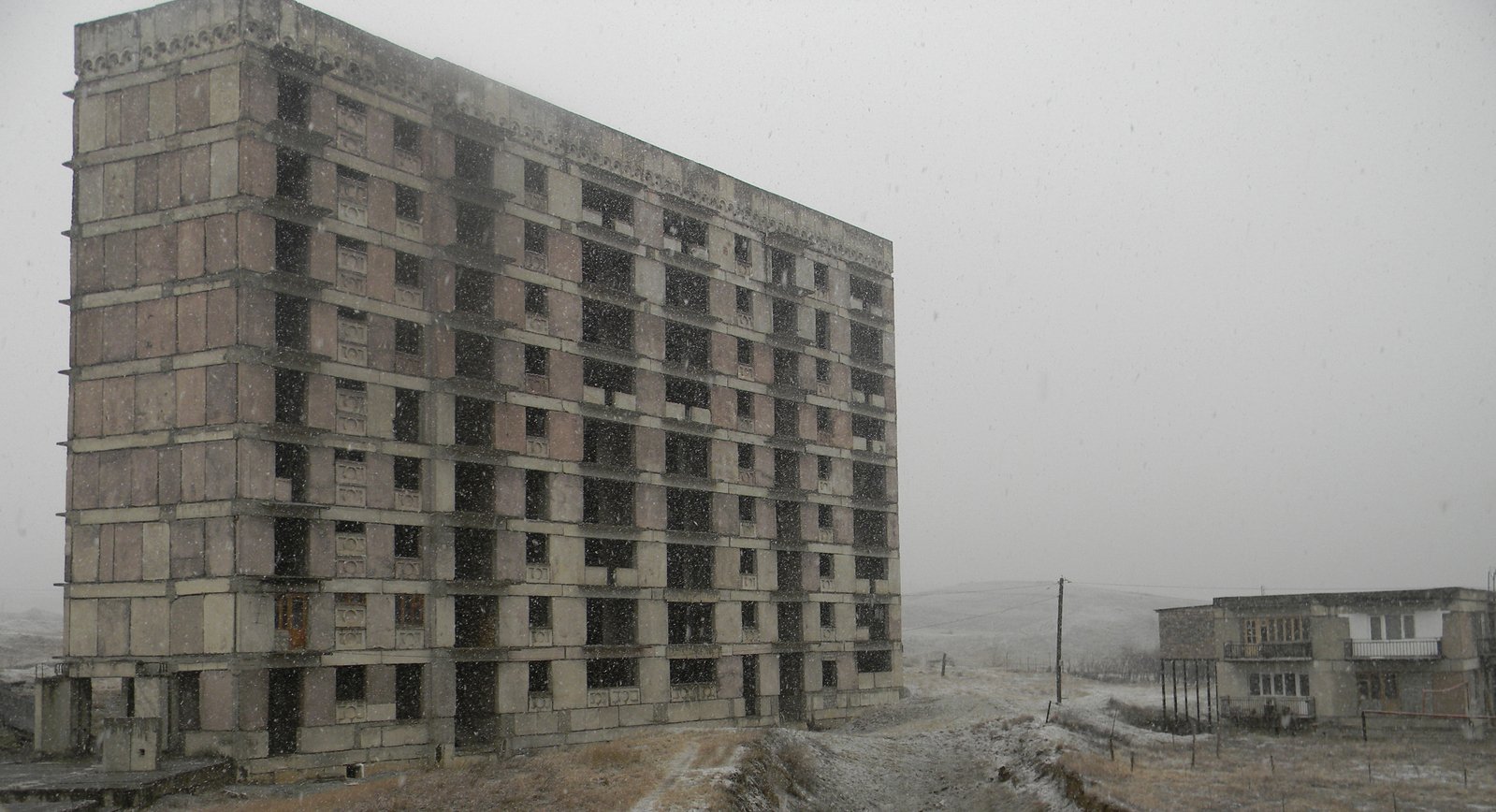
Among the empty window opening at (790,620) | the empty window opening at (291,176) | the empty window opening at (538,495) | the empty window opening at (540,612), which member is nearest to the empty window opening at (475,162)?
the empty window opening at (291,176)

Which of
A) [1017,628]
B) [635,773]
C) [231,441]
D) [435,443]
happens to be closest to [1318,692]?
[635,773]

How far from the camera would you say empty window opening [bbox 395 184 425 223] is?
1748 inches

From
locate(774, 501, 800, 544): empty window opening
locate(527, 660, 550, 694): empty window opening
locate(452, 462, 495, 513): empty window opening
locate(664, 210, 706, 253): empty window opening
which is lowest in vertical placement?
locate(527, 660, 550, 694): empty window opening

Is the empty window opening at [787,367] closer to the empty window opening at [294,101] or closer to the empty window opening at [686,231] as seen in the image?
the empty window opening at [686,231]

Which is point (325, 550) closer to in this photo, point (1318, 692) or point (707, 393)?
point (707, 393)

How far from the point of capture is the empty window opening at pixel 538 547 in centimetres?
4775

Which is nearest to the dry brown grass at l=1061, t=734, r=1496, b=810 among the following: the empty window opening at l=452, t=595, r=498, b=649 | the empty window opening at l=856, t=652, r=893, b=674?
the empty window opening at l=856, t=652, r=893, b=674

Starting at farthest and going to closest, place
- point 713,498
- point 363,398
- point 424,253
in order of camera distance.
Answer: point 713,498 < point 424,253 < point 363,398

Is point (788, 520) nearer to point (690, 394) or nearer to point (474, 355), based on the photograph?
point (690, 394)

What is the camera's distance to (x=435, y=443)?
43.7 meters

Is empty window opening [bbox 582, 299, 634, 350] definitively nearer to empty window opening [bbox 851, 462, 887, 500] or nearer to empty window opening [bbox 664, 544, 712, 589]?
empty window opening [bbox 664, 544, 712, 589]

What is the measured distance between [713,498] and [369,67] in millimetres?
23826

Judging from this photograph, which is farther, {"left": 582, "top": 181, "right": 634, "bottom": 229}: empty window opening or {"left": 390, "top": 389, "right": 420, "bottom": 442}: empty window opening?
{"left": 582, "top": 181, "right": 634, "bottom": 229}: empty window opening

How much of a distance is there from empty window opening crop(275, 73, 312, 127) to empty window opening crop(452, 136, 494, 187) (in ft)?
21.6
